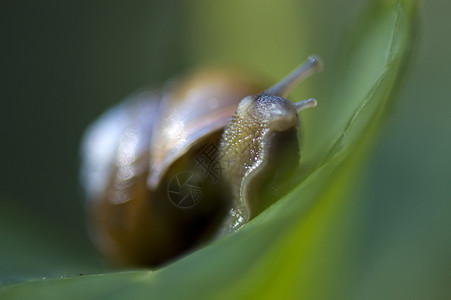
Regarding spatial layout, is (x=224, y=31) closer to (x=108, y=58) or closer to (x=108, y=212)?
(x=108, y=58)

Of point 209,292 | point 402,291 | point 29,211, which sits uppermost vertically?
point 209,292

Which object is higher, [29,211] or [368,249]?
[368,249]

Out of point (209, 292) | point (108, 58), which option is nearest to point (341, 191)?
point (209, 292)

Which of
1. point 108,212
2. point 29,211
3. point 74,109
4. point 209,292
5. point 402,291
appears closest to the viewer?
point 209,292

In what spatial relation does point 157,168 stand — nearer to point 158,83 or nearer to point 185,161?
point 185,161

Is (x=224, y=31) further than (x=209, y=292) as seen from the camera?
Yes

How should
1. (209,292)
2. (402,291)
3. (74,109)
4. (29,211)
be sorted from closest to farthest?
(209,292) → (402,291) → (29,211) → (74,109)

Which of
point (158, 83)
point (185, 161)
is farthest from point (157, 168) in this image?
point (158, 83)
